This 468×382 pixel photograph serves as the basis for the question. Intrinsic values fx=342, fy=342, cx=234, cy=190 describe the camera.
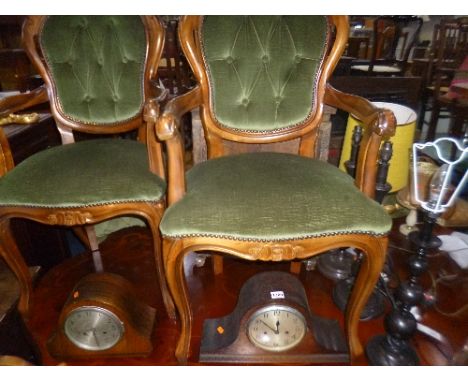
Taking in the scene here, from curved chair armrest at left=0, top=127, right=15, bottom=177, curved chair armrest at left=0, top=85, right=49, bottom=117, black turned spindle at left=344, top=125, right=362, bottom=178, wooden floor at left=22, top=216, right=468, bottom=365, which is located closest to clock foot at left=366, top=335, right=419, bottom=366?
wooden floor at left=22, top=216, right=468, bottom=365

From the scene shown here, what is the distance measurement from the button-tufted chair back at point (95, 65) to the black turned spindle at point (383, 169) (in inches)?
35.8

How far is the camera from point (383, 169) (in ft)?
3.54

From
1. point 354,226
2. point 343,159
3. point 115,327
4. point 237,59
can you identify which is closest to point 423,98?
point 343,159

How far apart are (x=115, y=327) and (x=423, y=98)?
14.2ft

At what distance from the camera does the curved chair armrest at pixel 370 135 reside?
38.2 inches

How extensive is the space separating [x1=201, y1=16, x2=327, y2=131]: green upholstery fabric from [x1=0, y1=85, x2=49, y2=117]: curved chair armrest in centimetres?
70

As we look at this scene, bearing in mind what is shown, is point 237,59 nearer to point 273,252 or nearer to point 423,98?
point 273,252

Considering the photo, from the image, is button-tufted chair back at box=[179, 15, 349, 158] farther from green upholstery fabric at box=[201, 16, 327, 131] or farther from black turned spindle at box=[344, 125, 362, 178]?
black turned spindle at box=[344, 125, 362, 178]

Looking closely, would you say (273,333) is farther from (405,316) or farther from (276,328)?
(405,316)

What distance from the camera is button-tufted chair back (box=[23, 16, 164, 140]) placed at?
1337 millimetres

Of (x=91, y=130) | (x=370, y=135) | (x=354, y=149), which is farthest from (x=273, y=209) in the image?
(x=91, y=130)

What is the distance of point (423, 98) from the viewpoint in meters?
4.14

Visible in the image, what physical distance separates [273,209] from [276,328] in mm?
418

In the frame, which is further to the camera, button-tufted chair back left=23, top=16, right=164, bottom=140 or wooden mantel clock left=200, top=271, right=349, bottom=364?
button-tufted chair back left=23, top=16, right=164, bottom=140
